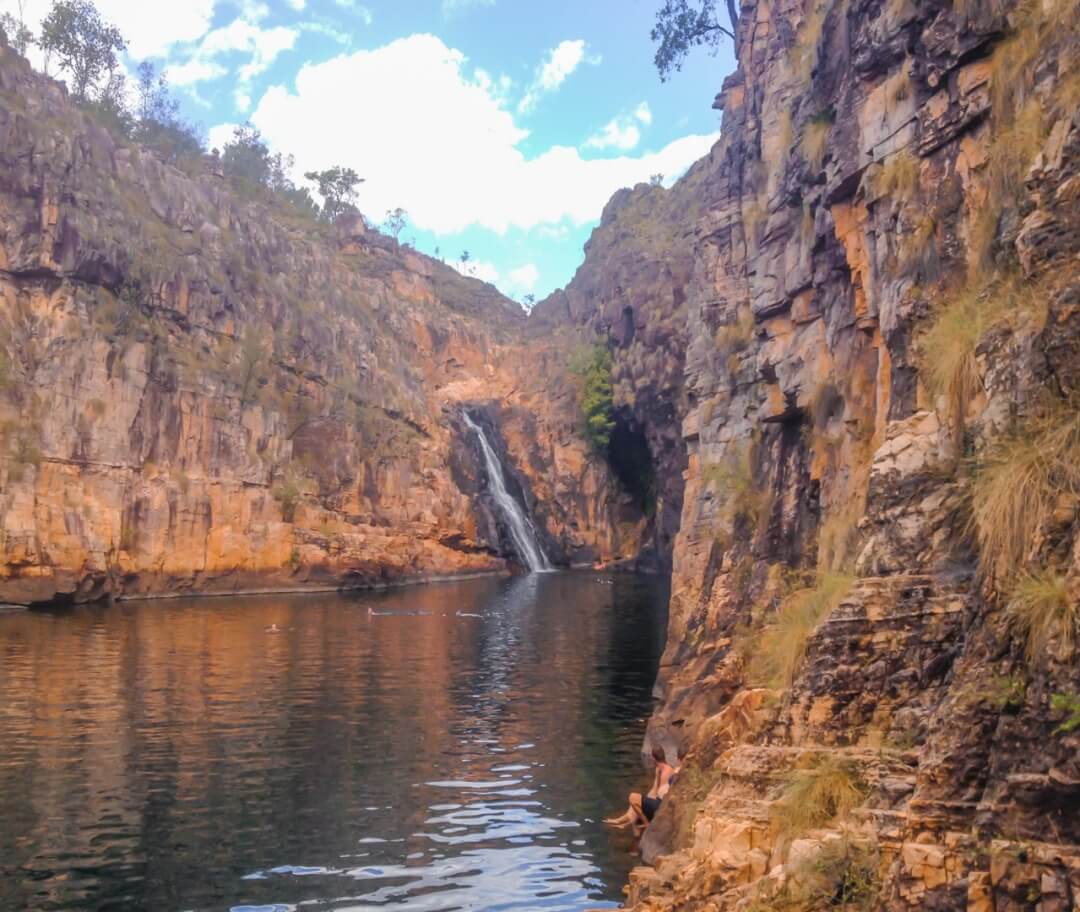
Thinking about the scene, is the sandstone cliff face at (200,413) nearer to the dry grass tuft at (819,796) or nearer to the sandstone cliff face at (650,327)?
the sandstone cliff face at (650,327)

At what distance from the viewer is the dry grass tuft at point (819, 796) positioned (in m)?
8.34

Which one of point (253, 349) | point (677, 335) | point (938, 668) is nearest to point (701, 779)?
point (938, 668)

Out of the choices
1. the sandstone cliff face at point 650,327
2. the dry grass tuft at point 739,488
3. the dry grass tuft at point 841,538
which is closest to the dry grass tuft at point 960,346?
the dry grass tuft at point 841,538

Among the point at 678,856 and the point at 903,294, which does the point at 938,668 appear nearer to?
the point at 678,856

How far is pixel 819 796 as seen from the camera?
28.0 feet

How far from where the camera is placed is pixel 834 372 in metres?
17.3

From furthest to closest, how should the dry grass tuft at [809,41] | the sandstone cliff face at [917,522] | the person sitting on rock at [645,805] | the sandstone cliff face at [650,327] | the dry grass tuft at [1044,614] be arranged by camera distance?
the sandstone cliff face at [650,327] < the dry grass tuft at [809,41] < the person sitting on rock at [645,805] < the sandstone cliff face at [917,522] < the dry grass tuft at [1044,614]

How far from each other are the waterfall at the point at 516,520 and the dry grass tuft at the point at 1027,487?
77.7m

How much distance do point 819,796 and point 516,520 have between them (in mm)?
79729

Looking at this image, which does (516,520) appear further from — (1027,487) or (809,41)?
(1027,487)

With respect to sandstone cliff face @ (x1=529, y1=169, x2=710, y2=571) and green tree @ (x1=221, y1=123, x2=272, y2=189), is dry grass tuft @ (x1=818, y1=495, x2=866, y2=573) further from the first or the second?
green tree @ (x1=221, y1=123, x2=272, y2=189)

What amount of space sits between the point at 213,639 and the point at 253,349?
3818cm

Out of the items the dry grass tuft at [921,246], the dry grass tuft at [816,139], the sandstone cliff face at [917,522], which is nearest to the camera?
the sandstone cliff face at [917,522]

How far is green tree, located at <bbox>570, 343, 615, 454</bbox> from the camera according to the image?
7931 centimetres
